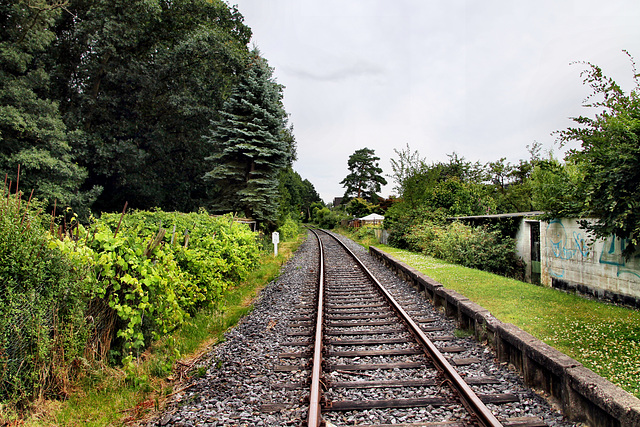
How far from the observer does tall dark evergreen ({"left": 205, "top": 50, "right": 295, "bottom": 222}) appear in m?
18.2

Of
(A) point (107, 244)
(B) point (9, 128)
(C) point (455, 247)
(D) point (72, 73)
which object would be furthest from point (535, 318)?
(D) point (72, 73)

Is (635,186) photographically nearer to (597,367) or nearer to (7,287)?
(597,367)

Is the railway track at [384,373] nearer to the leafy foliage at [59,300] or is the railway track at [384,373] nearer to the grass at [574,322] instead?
the grass at [574,322]

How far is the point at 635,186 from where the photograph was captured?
546 cm

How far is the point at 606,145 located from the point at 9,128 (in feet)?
70.0

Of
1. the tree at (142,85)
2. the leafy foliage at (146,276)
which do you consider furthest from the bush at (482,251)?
the tree at (142,85)

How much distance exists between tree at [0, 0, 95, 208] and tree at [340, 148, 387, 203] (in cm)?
5324

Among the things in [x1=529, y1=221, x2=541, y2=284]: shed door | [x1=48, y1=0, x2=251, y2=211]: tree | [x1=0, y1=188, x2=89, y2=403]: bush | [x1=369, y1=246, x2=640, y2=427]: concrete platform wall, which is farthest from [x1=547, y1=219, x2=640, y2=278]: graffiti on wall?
[x1=48, y1=0, x2=251, y2=211]: tree

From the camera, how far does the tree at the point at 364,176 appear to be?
217 feet

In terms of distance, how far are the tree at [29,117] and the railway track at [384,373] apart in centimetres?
1568

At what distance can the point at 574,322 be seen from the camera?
528 cm

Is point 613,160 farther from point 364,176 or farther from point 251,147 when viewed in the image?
point 364,176

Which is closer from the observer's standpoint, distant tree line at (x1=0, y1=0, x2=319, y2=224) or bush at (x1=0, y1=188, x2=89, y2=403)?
bush at (x1=0, y1=188, x2=89, y2=403)

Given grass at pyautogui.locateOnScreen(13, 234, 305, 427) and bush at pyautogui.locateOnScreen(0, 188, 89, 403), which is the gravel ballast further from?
bush at pyautogui.locateOnScreen(0, 188, 89, 403)
